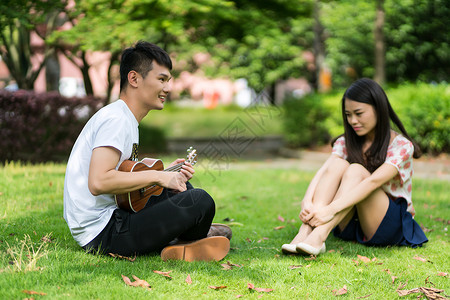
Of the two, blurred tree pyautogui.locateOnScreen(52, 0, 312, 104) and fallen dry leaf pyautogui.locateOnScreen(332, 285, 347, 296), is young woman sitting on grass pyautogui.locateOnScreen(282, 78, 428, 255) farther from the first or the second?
blurred tree pyautogui.locateOnScreen(52, 0, 312, 104)

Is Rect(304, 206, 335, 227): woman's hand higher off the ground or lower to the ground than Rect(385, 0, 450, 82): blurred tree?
lower

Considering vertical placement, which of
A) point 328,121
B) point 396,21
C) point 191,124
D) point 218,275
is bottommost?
point 191,124

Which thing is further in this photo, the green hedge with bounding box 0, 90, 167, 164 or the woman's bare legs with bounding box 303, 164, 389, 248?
the green hedge with bounding box 0, 90, 167, 164

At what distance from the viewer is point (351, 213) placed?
13.2 ft

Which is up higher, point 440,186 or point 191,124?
point 440,186

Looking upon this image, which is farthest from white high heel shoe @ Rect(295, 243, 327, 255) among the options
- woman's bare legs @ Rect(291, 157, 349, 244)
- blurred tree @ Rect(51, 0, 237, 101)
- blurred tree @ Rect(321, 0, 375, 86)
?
blurred tree @ Rect(321, 0, 375, 86)

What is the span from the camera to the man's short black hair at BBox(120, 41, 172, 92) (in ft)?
10.6

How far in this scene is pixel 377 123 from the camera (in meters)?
3.96

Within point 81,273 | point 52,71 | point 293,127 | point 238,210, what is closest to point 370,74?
point 293,127

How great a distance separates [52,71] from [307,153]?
702 centimetres

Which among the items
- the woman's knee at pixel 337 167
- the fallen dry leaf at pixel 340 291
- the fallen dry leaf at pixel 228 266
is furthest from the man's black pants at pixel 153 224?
the woman's knee at pixel 337 167

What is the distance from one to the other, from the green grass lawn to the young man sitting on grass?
14cm

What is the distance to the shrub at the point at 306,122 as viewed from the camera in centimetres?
1202

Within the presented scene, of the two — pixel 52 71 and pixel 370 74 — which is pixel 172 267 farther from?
pixel 370 74
